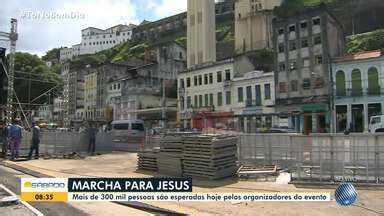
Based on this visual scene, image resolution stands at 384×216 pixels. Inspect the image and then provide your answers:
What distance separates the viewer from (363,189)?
39.5 ft

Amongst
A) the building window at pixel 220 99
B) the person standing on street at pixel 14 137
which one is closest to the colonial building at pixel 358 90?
the building window at pixel 220 99

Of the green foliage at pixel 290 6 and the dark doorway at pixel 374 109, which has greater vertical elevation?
the green foliage at pixel 290 6

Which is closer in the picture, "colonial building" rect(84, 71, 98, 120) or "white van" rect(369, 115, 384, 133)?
"white van" rect(369, 115, 384, 133)

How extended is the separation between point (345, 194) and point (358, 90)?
3887 cm

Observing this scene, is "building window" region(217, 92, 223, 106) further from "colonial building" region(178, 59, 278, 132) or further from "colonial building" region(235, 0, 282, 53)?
"colonial building" region(235, 0, 282, 53)

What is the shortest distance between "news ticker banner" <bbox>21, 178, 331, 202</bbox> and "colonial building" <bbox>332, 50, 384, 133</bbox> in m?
35.5

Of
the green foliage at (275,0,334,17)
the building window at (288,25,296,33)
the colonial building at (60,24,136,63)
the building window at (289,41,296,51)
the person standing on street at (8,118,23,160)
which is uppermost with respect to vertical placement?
the colonial building at (60,24,136,63)

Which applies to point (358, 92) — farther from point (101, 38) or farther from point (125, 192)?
point (101, 38)

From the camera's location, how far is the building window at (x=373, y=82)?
43175mm

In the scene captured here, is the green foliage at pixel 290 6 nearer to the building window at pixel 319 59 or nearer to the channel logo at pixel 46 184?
the building window at pixel 319 59

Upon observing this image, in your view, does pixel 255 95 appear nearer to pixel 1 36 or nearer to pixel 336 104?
pixel 336 104

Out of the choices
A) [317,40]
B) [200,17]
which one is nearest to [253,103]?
[317,40]

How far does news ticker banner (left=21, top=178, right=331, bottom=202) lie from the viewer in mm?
8016

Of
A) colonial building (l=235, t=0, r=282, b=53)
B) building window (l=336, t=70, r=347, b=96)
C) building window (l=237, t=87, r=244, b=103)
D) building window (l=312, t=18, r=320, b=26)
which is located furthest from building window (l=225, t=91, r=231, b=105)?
colonial building (l=235, t=0, r=282, b=53)
